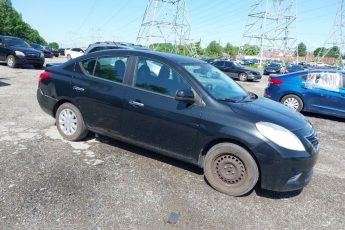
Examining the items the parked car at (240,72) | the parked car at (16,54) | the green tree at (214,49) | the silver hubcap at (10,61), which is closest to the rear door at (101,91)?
the parked car at (16,54)

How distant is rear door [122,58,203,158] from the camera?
4230mm

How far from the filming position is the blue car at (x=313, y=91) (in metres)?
9.18

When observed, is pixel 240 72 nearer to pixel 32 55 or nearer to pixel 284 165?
pixel 32 55

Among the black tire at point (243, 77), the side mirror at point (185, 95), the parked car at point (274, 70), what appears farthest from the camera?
the parked car at point (274, 70)

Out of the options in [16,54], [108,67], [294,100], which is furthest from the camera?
[16,54]

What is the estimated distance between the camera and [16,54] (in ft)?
54.1

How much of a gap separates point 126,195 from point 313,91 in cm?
742

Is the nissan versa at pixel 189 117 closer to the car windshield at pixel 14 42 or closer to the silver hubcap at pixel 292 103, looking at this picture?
the silver hubcap at pixel 292 103

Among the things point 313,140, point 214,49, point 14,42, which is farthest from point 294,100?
point 214,49

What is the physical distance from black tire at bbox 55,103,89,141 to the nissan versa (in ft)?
0.05

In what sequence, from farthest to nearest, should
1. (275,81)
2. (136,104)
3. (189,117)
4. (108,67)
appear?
(275,81) < (108,67) < (136,104) < (189,117)

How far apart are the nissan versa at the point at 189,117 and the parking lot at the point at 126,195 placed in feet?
0.97

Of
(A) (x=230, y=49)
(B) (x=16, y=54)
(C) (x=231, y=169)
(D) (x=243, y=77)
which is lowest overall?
(C) (x=231, y=169)

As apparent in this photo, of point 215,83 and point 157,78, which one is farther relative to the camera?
point 215,83
